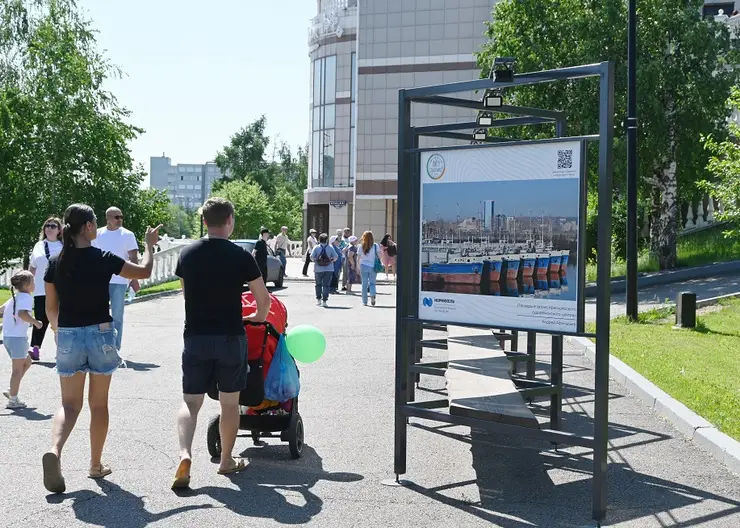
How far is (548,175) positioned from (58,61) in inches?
1147

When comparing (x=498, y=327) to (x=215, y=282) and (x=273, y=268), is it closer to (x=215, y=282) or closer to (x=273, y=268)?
(x=215, y=282)

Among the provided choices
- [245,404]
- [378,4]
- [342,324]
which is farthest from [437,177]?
[378,4]

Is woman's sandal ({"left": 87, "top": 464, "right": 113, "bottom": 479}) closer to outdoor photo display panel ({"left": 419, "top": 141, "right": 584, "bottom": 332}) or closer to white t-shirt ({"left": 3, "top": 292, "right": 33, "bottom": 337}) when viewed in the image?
outdoor photo display panel ({"left": 419, "top": 141, "right": 584, "bottom": 332})

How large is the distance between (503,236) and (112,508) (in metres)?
2.88

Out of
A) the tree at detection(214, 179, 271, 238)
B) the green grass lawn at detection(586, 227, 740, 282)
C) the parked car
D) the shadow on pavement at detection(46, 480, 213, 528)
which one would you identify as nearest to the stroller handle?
the shadow on pavement at detection(46, 480, 213, 528)

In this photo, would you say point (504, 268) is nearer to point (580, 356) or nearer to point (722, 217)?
point (580, 356)

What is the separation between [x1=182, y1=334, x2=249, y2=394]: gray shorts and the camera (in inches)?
254

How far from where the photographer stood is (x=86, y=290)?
6551mm

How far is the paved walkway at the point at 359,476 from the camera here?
582cm

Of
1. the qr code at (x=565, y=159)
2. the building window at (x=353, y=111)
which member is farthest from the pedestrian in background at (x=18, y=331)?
the building window at (x=353, y=111)


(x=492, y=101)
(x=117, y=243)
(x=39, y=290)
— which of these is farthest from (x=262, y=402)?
(x=39, y=290)

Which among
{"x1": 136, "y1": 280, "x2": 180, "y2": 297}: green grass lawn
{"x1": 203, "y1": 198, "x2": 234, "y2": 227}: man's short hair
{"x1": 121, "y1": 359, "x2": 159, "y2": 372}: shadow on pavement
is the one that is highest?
{"x1": 203, "y1": 198, "x2": 234, "y2": 227}: man's short hair

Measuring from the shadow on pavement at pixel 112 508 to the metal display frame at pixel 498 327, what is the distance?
64.6 inches

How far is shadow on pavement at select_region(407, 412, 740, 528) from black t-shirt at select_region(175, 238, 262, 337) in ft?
5.22
